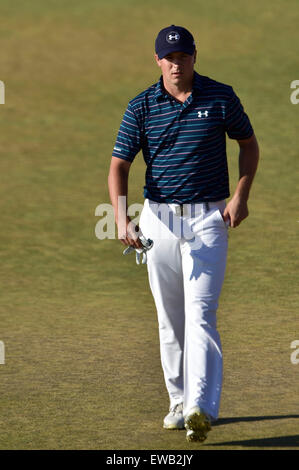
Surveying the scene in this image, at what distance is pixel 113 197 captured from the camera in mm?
6574

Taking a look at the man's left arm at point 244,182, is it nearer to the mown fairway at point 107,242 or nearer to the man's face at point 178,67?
the man's face at point 178,67

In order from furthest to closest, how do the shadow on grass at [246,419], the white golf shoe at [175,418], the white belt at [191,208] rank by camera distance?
the shadow on grass at [246,419] < the white golf shoe at [175,418] < the white belt at [191,208]

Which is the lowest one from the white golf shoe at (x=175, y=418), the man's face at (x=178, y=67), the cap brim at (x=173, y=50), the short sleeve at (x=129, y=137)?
the white golf shoe at (x=175, y=418)

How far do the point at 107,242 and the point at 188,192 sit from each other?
258 inches

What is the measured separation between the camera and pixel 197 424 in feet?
20.4

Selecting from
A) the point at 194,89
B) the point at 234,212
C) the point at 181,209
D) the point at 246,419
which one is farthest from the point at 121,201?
the point at 246,419

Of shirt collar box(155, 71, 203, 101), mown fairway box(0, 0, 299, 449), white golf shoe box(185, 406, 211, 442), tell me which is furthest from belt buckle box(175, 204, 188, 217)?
mown fairway box(0, 0, 299, 449)

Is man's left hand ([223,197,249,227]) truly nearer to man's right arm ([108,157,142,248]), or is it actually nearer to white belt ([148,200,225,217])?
white belt ([148,200,225,217])

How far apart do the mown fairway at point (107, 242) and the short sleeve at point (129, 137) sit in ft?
5.38

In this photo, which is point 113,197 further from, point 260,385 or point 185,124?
point 260,385

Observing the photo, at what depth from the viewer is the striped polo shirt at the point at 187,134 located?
640 cm

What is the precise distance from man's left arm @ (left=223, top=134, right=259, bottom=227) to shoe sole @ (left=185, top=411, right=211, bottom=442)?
1.13m

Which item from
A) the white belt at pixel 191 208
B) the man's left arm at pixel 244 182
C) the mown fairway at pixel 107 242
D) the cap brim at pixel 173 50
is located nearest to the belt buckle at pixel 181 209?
the white belt at pixel 191 208
